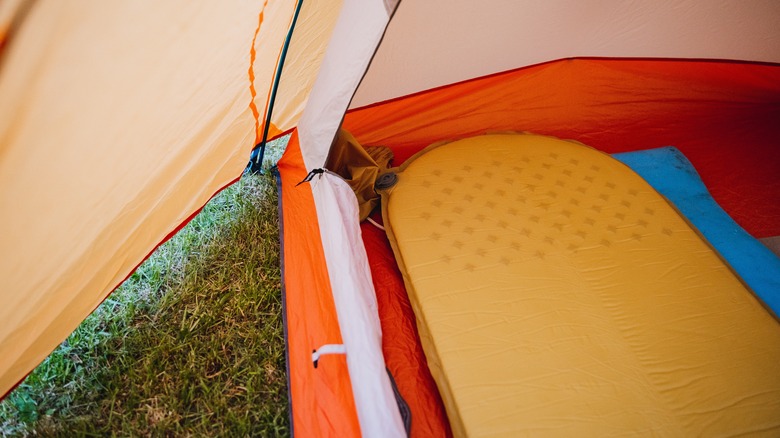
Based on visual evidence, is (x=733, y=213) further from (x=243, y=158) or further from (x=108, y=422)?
(x=108, y=422)

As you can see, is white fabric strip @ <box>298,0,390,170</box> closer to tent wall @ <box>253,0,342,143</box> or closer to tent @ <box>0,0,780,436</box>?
tent @ <box>0,0,780,436</box>

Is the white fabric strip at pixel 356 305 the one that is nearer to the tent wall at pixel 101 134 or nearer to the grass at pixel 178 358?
the grass at pixel 178 358

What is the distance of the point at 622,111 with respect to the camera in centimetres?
174

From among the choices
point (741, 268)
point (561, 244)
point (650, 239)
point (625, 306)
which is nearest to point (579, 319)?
point (625, 306)

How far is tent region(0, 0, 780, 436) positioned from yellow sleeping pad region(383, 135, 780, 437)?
17cm

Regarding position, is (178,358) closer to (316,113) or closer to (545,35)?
(316,113)

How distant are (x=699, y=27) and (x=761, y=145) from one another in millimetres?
504

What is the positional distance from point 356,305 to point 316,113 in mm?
565

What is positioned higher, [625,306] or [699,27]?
[699,27]

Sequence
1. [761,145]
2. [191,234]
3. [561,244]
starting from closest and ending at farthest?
1. [561,244]
2. [191,234]
3. [761,145]

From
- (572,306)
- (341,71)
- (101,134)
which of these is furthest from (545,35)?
(101,134)

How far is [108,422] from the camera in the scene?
978 mm

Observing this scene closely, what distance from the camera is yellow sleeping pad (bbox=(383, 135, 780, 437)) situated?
92 centimetres

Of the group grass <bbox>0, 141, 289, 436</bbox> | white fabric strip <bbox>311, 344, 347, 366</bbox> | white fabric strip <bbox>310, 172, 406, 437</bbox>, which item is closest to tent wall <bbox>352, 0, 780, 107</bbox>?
white fabric strip <bbox>310, 172, 406, 437</bbox>
